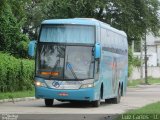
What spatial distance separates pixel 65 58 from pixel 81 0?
2733 cm

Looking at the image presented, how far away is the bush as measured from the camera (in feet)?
120

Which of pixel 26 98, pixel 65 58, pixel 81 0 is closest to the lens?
pixel 65 58

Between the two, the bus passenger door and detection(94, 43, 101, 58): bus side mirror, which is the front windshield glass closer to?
detection(94, 43, 101, 58): bus side mirror

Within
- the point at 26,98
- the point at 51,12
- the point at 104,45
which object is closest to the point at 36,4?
the point at 51,12

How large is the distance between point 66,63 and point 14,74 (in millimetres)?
13179

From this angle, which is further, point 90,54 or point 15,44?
point 15,44

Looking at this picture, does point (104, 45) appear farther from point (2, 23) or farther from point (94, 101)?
point (2, 23)

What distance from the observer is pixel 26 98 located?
109 ft

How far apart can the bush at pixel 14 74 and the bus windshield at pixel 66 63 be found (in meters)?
10.6

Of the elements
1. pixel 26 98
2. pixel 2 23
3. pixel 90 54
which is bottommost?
pixel 26 98

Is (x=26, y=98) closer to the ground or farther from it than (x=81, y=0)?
closer to the ground

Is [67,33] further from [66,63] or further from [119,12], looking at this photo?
[119,12]

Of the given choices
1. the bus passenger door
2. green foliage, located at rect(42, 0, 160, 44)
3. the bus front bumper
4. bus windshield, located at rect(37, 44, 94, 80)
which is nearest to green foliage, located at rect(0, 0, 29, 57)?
green foliage, located at rect(42, 0, 160, 44)

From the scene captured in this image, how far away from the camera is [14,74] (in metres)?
38.1
